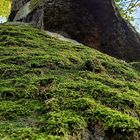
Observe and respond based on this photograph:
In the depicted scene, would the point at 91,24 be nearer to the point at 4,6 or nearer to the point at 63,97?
the point at 63,97

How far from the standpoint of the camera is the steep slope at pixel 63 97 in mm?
3326

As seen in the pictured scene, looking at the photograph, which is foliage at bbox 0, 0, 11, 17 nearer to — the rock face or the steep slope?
the rock face

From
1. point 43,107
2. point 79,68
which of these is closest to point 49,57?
point 79,68

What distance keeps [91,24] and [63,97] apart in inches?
230

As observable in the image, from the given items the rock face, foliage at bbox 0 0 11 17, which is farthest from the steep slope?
foliage at bbox 0 0 11 17

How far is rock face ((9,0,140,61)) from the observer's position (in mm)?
9430

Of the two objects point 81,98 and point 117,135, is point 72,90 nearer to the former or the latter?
point 81,98

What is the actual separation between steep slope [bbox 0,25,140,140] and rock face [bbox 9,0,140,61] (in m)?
3.10

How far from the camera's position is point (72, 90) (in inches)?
168

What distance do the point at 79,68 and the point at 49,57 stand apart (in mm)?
603

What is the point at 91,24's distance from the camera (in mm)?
9602

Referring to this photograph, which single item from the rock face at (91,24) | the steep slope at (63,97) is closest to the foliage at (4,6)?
the rock face at (91,24)

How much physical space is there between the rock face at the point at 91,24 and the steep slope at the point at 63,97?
3.10 m

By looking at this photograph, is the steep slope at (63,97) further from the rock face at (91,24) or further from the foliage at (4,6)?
the foliage at (4,6)
